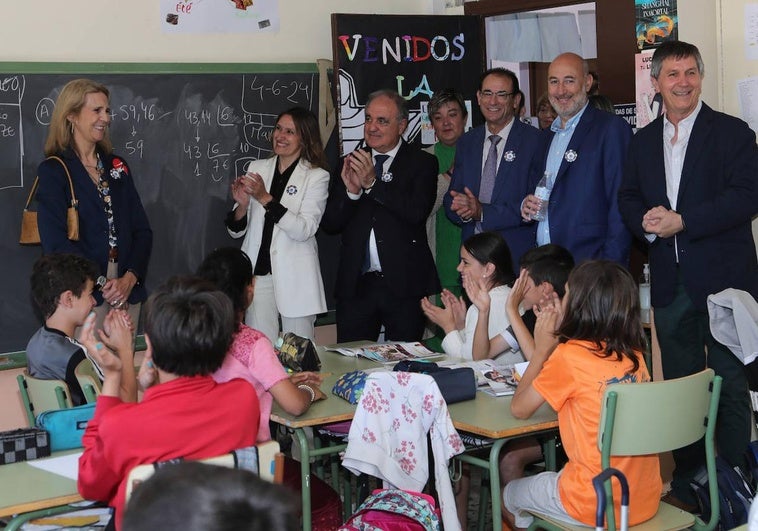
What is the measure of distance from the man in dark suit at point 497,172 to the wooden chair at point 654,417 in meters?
1.91

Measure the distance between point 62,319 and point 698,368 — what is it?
255 cm

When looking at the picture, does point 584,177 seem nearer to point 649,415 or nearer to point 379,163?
point 379,163

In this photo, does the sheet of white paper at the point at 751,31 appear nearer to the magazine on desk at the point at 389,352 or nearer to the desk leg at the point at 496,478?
the magazine on desk at the point at 389,352

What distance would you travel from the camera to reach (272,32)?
570cm

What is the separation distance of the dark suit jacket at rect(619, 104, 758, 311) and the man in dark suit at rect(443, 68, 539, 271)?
2.41ft

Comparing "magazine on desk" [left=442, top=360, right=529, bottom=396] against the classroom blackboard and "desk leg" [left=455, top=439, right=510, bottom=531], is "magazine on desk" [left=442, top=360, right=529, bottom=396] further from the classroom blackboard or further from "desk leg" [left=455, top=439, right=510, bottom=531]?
the classroom blackboard

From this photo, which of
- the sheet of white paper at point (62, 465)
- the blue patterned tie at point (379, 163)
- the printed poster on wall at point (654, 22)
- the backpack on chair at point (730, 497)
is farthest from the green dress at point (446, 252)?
the sheet of white paper at point (62, 465)

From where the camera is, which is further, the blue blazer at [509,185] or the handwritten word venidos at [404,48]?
the handwritten word venidos at [404,48]

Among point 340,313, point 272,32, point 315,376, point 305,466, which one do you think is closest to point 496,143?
point 340,313

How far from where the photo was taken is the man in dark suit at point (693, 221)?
401 centimetres

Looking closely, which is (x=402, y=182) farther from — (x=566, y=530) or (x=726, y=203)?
(x=566, y=530)

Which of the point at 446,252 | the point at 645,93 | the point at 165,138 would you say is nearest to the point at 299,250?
the point at 446,252

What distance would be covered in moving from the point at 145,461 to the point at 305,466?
93 cm

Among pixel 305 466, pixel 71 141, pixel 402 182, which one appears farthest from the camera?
pixel 402 182
